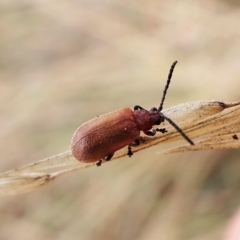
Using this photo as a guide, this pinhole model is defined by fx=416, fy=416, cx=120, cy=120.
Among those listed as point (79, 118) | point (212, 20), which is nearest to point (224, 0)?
point (212, 20)

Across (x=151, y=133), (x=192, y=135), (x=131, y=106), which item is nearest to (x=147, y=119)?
(x=151, y=133)

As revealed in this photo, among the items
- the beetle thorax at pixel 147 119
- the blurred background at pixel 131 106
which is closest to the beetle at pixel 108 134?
the beetle thorax at pixel 147 119

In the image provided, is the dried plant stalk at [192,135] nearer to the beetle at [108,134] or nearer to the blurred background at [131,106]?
the beetle at [108,134]

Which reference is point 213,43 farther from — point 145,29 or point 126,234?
point 126,234

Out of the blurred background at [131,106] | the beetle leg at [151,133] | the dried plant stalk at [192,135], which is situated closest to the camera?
the dried plant stalk at [192,135]

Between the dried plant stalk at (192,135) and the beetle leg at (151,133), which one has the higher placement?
the dried plant stalk at (192,135)

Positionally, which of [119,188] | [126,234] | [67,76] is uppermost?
[67,76]

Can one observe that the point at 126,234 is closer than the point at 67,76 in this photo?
Yes

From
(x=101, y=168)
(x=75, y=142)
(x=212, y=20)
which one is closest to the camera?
(x=75, y=142)
